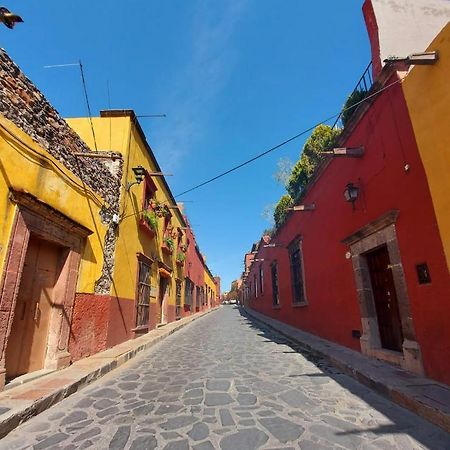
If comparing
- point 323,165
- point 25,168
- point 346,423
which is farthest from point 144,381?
point 323,165

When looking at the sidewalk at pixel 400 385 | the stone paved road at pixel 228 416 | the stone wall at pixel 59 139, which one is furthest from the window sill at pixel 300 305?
the stone wall at pixel 59 139

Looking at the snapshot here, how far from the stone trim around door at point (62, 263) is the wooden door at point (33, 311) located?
0.45 feet

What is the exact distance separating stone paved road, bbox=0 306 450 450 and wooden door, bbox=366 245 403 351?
126cm

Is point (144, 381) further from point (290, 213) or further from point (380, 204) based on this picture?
point (290, 213)

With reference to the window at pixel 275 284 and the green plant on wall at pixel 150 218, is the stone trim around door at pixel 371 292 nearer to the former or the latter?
the green plant on wall at pixel 150 218

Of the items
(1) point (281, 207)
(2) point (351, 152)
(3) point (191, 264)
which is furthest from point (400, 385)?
(1) point (281, 207)

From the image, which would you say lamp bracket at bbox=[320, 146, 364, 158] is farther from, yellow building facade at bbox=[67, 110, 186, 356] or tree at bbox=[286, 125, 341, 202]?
tree at bbox=[286, 125, 341, 202]

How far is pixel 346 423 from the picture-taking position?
2.83 m

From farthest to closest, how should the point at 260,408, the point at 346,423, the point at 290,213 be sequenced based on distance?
the point at 290,213
the point at 260,408
the point at 346,423

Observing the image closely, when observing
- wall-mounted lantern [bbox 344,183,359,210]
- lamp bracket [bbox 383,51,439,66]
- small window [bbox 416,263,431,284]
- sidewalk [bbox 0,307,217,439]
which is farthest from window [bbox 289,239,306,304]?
lamp bracket [bbox 383,51,439,66]

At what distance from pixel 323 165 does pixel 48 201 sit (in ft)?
21.2

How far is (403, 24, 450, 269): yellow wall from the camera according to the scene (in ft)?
11.6

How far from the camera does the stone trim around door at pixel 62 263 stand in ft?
12.2

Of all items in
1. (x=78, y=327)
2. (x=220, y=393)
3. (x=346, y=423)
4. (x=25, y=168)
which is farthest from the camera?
(x=78, y=327)
